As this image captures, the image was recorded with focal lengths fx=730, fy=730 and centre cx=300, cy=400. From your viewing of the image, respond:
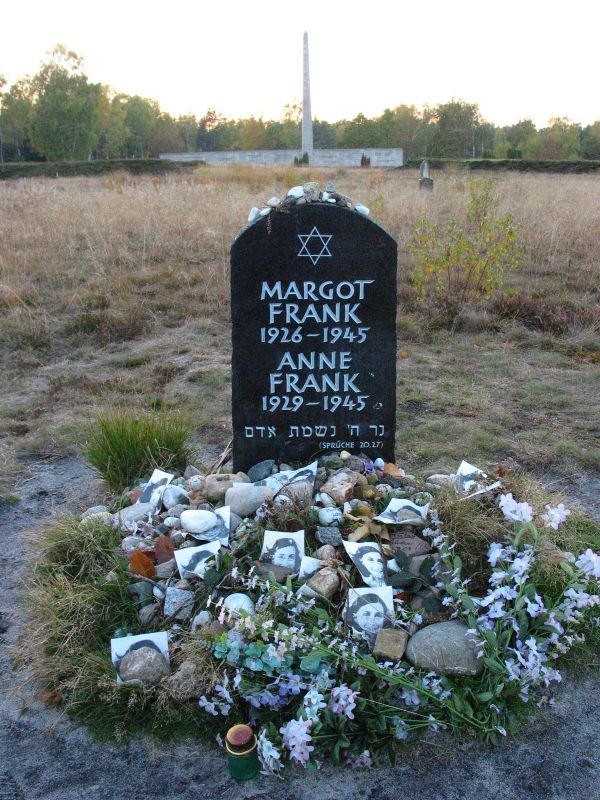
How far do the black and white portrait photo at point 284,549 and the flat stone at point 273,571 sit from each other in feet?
0.05

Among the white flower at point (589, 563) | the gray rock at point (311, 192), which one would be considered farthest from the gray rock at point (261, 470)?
the white flower at point (589, 563)

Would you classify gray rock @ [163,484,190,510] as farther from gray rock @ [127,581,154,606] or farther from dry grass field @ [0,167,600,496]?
dry grass field @ [0,167,600,496]

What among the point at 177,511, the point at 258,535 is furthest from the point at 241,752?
the point at 177,511

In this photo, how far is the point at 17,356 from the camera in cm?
691

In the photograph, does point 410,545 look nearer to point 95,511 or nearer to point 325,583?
point 325,583

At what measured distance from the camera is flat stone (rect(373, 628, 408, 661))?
8.48 feet

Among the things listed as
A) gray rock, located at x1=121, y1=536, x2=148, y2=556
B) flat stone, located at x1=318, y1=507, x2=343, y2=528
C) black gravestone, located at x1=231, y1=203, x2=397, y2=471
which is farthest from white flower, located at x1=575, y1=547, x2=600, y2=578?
gray rock, located at x1=121, y1=536, x2=148, y2=556

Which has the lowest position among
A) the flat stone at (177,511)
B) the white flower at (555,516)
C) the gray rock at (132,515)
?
the gray rock at (132,515)

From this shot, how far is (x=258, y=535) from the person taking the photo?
10.3ft

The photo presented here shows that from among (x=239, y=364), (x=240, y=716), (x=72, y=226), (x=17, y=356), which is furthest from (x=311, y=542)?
(x=72, y=226)

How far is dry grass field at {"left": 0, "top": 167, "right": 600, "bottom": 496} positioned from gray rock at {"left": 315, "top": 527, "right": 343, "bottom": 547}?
4.77 feet

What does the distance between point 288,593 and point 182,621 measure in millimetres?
482

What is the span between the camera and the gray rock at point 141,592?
3.01 meters

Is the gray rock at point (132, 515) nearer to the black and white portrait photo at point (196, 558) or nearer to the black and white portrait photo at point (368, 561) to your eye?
the black and white portrait photo at point (196, 558)
